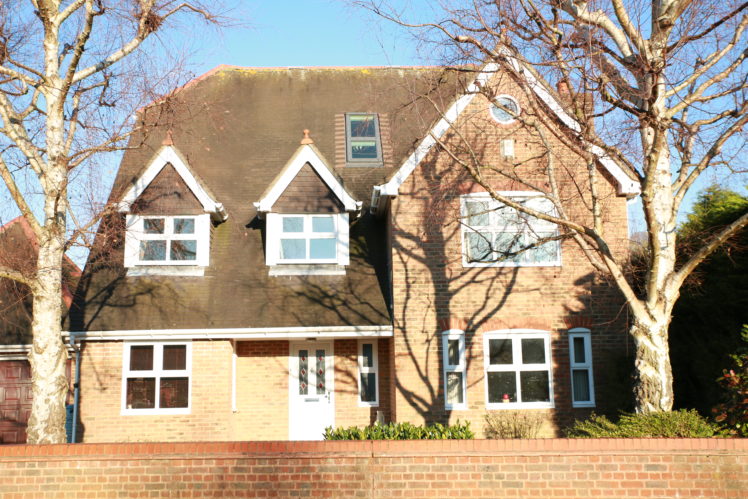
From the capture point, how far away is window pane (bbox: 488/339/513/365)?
14.2 metres

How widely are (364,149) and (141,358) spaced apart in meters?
7.48

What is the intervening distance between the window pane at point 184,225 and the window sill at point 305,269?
1.97 m

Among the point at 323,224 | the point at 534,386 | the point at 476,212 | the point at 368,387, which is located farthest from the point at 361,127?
the point at 534,386

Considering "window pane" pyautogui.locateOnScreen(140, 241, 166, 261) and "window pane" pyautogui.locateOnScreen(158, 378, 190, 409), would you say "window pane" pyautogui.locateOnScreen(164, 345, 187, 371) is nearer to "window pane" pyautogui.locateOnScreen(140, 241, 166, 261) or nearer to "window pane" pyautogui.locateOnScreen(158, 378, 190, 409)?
"window pane" pyautogui.locateOnScreen(158, 378, 190, 409)

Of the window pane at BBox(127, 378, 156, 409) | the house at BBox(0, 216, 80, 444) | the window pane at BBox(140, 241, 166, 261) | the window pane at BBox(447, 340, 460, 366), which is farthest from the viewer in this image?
the window pane at BBox(140, 241, 166, 261)

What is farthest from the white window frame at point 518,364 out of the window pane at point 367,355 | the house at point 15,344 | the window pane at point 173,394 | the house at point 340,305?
the house at point 15,344

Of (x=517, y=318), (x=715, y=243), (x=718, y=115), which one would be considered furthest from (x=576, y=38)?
(x=517, y=318)

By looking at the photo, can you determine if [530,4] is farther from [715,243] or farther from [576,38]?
[715,243]

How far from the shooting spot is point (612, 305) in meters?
14.4

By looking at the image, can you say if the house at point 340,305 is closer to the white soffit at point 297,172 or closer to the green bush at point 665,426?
the white soffit at point 297,172

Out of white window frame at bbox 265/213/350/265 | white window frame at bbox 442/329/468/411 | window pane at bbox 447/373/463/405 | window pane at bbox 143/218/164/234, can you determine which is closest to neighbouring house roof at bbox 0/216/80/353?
window pane at bbox 143/218/164/234

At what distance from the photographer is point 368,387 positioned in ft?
51.2

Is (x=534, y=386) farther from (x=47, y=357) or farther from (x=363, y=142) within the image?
(x=47, y=357)

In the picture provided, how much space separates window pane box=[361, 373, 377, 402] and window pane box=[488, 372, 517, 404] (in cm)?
272
